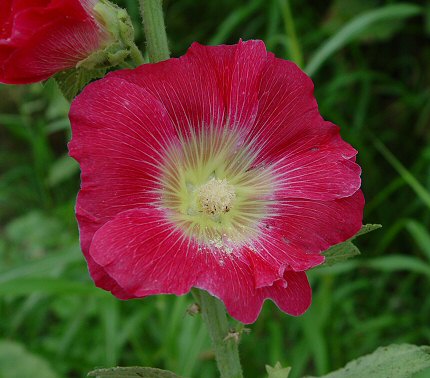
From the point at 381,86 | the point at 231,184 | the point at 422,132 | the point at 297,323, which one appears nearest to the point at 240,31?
the point at 381,86

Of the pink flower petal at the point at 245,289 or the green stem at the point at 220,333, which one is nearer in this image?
the pink flower petal at the point at 245,289

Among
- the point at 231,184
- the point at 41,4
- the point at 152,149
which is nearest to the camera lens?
the point at 41,4

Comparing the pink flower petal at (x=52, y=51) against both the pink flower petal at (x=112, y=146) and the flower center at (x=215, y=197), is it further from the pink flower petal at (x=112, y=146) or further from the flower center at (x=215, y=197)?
the flower center at (x=215, y=197)

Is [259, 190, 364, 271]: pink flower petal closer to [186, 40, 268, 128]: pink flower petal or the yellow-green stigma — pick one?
the yellow-green stigma

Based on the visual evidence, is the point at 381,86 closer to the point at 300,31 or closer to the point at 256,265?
the point at 300,31

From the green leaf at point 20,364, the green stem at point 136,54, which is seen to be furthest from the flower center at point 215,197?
the green leaf at point 20,364

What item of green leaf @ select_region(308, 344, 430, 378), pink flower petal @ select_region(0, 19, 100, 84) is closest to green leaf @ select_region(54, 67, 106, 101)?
pink flower petal @ select_region(0, 19, 100, 84)

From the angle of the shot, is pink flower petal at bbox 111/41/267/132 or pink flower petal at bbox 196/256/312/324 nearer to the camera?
pink flower petal at bbox 196/256/312/324
